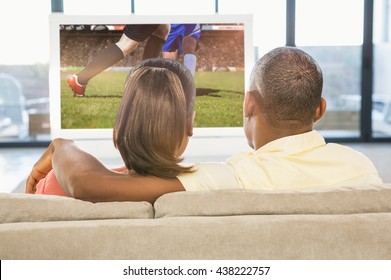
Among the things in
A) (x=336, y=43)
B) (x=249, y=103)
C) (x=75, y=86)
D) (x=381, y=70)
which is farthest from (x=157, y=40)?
(x=249, y=103)

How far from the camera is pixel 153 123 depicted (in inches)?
57.6

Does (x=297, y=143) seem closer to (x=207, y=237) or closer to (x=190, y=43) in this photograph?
(x=207, y=237)

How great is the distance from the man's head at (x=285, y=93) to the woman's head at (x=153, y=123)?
0.20 metres

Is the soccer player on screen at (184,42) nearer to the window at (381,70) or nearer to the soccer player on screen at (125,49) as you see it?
the soccer player on screen at (125,49)

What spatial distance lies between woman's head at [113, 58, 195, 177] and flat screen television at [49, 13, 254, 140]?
5106 mm

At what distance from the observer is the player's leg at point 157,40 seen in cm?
656

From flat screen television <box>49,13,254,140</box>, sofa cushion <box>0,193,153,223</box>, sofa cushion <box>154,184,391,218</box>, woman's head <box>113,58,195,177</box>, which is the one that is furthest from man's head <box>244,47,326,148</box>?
flat screen television <box>49,13,254,140</box>

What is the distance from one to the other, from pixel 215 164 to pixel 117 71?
17.3 ft

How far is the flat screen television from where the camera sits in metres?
6.55

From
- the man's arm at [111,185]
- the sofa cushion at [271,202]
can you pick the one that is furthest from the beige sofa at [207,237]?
the man's arm at [111,185]

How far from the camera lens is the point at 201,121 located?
6664 millimetres

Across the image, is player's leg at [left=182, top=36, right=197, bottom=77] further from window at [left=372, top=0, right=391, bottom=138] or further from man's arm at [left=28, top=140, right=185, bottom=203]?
man's arm at [left=28, top=140, right=185, bottom=203]

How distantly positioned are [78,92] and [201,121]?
122 cm

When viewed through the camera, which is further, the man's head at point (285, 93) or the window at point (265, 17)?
the window at point (265, 17)
